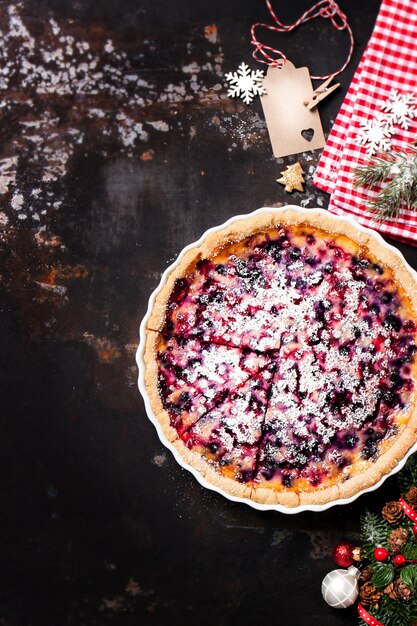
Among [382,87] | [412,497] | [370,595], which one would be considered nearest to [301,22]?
[382,87]

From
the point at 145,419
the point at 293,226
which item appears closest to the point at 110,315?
the point at 145,419

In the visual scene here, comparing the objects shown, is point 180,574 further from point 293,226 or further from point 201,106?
point 201,106

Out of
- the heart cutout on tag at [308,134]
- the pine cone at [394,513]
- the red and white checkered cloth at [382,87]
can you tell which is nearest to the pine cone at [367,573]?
the pine cone at [394,513]

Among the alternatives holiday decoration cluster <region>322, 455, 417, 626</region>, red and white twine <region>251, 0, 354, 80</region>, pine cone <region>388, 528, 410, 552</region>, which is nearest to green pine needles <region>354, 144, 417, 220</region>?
red and white twine <region>251, 0, 354, 80</region>

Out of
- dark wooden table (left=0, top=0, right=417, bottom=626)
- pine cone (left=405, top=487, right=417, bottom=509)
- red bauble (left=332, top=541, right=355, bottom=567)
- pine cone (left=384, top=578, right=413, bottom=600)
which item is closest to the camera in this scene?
pine cone (left=384, top=578, right=413, bottom=600)

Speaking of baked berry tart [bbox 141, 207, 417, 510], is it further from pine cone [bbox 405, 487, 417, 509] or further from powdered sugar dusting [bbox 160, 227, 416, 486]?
pine cone [bbox 405, 487, 417, 509]

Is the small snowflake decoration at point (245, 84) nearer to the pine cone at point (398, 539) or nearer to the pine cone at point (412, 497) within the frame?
the pine cone at point (412, 497)
